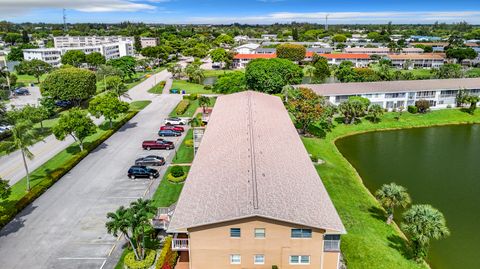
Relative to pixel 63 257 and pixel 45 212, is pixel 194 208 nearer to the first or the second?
pixel 63 257

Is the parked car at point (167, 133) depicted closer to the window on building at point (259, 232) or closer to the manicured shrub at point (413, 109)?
the window on building at point (259, 232)

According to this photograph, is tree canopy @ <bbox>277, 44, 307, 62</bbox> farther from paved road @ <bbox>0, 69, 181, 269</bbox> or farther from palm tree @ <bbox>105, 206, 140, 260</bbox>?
palm tree @ <bbox>105, 206, 140, 260</bbox>

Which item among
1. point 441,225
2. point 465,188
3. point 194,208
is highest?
point 194,208

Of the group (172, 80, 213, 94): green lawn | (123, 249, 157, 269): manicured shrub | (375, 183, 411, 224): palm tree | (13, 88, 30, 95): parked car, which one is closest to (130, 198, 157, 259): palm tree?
(123, 249, 157, 269): manicured shrub

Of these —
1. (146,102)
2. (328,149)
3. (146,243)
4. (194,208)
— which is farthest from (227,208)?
(146,102)

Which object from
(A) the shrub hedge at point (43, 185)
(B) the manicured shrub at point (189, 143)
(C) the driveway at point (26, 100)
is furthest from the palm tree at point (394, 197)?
(C) the driveway at point (26, 100)
